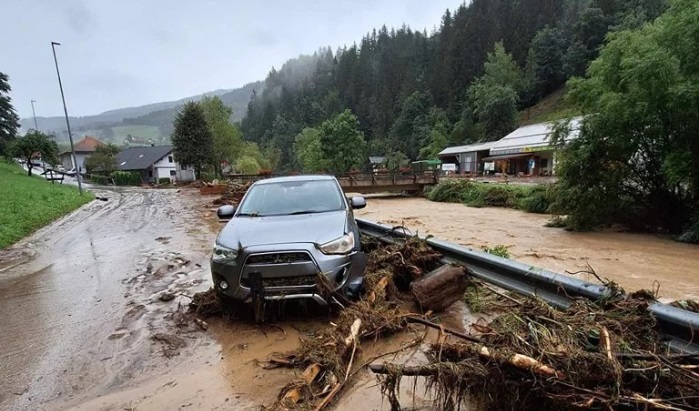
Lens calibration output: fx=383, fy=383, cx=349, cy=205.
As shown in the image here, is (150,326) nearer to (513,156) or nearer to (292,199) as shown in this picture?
(292,199)

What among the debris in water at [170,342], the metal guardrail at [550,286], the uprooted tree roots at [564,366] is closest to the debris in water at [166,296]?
the debris in water at [170,342]

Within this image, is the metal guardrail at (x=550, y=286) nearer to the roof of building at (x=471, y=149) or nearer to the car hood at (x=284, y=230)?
the car hood at (x=284, y=230)

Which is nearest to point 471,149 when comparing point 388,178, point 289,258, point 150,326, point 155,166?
point 388,178

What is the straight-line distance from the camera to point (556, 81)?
70125 mm

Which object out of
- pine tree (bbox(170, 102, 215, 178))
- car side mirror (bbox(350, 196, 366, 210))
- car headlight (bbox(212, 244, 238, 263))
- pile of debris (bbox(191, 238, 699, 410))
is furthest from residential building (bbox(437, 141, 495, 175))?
pile of debris (bbox(191, 238, 699, 410))

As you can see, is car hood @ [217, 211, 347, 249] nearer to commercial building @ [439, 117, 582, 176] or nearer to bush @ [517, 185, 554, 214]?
bush @ [517, 185, 554, 214]

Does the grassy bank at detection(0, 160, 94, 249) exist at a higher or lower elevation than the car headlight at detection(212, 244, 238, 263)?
lower

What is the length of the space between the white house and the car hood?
63.5 m

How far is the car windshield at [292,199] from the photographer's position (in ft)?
17.0

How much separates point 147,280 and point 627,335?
21.6ft

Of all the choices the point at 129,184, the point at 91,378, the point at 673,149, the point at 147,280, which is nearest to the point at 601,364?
the point at 91,378

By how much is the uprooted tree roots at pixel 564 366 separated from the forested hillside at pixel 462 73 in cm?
5789

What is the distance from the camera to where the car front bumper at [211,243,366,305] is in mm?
3890

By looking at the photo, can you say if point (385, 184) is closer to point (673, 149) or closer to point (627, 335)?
point (673, 149)
